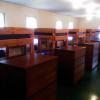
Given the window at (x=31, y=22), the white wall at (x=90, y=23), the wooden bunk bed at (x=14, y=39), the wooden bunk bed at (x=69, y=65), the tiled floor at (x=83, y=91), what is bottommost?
the tiled floor at (x=83, y=91)

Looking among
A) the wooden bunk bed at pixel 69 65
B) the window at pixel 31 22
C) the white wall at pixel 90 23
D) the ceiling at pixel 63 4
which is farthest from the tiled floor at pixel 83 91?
the white wall at pixel 90 23

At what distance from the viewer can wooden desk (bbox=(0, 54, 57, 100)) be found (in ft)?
7.69

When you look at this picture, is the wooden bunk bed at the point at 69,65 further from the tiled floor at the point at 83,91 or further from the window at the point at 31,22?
the window at the point at 31,22

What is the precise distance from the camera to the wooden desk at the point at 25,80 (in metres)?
2.34

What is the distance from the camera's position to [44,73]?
8.89 feet

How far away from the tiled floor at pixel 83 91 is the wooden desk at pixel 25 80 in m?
1.45

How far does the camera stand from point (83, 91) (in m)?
4.44

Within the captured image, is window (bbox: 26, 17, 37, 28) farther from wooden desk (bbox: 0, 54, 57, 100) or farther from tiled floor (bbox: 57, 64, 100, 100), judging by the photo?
wooden desk (bbox: 0, 54, 57, 100)

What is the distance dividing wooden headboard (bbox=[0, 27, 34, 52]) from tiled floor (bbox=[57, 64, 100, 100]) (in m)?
1.64

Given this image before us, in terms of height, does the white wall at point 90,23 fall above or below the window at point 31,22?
above

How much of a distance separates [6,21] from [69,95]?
4142 mm

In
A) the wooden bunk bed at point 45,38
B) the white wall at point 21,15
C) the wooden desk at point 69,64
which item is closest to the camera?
the wooden desk at point 69,64

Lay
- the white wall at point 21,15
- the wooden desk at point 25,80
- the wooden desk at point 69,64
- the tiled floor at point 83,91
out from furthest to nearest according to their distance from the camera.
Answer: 1. the white wall at point 21,15
2. the wooden desk at point 69,64
3. the tiled floor at point 83,91
4. the wooden desk at point 25,80

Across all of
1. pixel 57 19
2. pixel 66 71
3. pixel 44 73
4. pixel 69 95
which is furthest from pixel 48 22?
pixel 44 73
